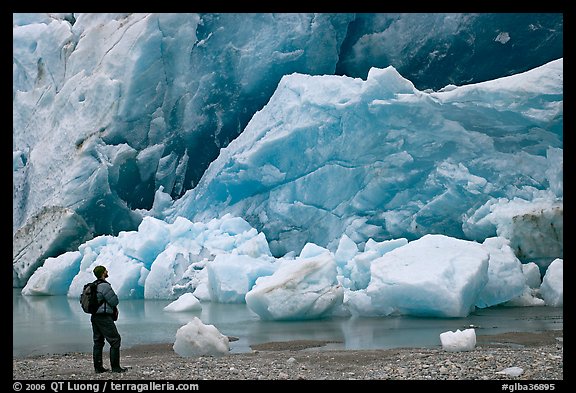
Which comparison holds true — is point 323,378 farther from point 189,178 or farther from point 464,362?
point 189,178

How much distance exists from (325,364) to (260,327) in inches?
117

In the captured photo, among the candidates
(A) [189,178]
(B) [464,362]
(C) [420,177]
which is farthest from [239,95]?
(B) [464,362]

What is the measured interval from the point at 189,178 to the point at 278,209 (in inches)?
130

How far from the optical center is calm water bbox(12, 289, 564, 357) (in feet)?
20.9

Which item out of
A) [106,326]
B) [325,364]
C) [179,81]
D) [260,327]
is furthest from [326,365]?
[179,81]

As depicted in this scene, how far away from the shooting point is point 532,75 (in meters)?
11.5

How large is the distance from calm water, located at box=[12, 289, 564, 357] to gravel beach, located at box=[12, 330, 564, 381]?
51 centimetres

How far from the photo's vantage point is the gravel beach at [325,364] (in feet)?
13.5

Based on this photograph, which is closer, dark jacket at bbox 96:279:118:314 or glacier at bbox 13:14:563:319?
dark jacket at bbox 96:279:118:314

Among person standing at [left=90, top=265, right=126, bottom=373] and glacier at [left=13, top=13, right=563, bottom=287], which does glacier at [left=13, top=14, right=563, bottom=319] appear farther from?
person standing at [left=90, top=265, right=126, bottom=373]

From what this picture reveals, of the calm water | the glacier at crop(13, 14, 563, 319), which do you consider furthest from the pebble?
the glacier at crop(13, 14, 563, 319)

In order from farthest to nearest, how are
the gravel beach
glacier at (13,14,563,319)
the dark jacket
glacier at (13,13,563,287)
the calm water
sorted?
glacier at (13,13,563,287) → glacier at (13,14,563,319) → the calm water → the dark jacket → the gravel beach

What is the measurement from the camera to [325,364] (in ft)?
15.7

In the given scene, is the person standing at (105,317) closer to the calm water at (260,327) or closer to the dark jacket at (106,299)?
the dark jacket at (106,299)
